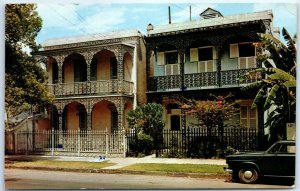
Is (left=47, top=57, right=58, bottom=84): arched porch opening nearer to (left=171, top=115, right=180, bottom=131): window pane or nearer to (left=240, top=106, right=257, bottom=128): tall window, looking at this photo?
(left=171, top=115, right=180, bottom=131): window pane

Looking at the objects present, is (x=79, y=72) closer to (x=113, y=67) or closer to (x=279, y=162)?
(x=113, y=67)

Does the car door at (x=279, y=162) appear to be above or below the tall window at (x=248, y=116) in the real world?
below

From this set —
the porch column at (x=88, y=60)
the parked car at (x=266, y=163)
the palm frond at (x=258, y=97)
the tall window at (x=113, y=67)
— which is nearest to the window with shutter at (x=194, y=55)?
the tall window at (x=113, y=67)

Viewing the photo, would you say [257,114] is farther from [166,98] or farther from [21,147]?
[21,147]

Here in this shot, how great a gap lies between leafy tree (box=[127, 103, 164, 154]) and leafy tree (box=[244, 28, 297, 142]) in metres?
3.34

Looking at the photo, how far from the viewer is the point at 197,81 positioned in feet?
49.5

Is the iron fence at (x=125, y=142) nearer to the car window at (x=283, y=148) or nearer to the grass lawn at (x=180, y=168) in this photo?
the grass lawn at (x=180, y=168)

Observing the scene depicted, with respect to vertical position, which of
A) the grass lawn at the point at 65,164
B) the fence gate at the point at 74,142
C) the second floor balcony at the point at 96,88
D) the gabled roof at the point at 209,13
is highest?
the gabled roof at the point at 209,13

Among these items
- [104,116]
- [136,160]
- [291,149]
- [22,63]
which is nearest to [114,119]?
[104,116]

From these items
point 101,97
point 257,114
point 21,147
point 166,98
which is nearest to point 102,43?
point 101,97

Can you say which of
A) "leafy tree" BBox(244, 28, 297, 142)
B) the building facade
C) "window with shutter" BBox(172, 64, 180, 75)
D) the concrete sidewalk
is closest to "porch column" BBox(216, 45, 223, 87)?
"window with shutter" BBox(172, 64, 180, 75)

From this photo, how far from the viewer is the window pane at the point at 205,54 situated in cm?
1556

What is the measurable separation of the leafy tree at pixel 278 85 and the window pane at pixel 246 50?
247 centimetres

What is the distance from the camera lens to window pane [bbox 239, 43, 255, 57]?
1455 centimetres
